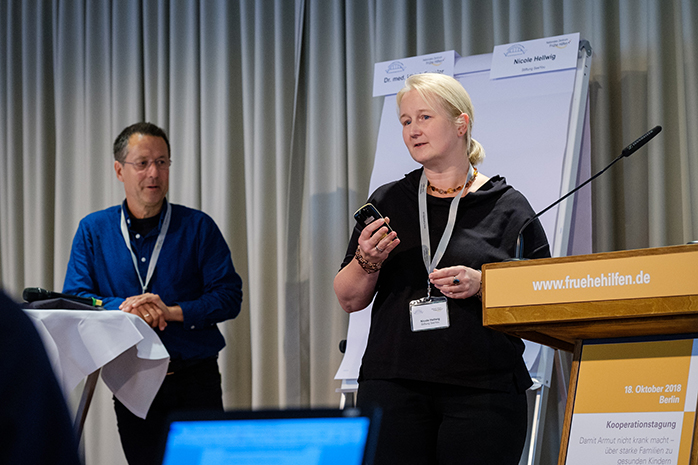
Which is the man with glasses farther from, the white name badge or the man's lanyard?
the white name badge

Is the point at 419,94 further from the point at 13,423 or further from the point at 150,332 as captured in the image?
the point at 13,423

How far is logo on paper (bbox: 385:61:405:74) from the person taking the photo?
3221mm

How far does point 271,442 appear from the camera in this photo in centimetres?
66

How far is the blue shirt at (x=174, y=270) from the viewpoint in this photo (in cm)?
273

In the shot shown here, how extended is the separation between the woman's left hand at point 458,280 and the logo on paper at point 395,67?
162 centimetres

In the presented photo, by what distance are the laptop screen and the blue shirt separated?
2.06 metres

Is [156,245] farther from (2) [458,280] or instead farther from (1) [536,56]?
(1) [536,56]

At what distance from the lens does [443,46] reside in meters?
3.75

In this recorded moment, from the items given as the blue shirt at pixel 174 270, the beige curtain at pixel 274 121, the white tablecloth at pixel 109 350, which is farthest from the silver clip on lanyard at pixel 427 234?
the beige curtain at pixel 274 121

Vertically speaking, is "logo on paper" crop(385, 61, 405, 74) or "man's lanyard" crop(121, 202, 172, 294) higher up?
"logo on paper" crop(385, 61, 405, 74)

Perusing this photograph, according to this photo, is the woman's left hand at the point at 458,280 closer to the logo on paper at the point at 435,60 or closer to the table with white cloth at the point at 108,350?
the table with white cloth at the point at 108,350

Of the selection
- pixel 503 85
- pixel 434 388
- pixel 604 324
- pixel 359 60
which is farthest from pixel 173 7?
pixel 604 324

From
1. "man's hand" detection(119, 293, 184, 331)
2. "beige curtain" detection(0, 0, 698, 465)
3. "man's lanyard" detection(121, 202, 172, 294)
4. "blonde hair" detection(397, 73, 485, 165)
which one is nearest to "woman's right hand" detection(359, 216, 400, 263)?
"blonde hair" detection(397, 73, 485, 165)

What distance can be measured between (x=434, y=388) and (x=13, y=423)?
149 centimetres
